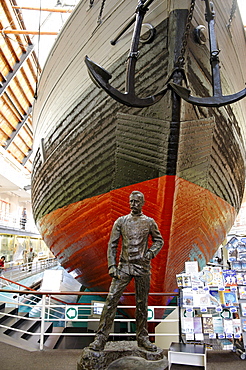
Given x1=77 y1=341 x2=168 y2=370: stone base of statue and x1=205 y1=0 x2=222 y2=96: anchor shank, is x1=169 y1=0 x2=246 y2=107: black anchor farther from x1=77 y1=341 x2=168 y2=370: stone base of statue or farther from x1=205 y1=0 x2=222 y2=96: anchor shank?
x1=77 y1=341 x2=168 y2=370: stone base of statue

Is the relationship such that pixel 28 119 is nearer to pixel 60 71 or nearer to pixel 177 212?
pixel 60 71

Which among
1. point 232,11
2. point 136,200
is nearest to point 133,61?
point 136,200

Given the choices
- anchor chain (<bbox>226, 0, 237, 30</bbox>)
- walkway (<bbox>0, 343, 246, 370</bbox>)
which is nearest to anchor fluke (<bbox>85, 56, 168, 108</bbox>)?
anchor chain (<bbox>226, 0, 237, 30</bbox>)

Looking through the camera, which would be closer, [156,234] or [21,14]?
[156,234]

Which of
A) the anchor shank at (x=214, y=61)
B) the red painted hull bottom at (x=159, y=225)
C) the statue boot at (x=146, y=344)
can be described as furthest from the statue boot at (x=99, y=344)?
the anchor shank at (x=214, y=61)

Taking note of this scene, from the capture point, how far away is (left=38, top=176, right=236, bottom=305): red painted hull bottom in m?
2.98

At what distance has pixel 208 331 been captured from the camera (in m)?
2.66

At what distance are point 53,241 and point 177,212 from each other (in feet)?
7.47

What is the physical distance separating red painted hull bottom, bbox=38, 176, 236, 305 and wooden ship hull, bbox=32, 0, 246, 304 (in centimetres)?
1

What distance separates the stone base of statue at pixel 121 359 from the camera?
198 centimetres

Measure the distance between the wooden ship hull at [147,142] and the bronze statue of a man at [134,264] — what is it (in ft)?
2.33

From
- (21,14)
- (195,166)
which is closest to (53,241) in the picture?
(195,166)

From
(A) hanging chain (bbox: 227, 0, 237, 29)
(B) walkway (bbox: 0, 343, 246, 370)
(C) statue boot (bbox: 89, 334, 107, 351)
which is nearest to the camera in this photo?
(C) statue boot (bbox: 89, 334, 107, 351)

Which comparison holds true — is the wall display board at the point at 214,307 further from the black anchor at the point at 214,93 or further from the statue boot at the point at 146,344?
the black anchor at the point at 214,93
